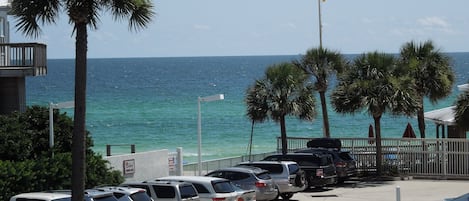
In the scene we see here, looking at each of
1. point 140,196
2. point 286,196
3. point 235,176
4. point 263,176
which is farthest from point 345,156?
point 140,196

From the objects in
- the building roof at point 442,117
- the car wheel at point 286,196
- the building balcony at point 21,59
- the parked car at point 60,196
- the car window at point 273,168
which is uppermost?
the building balcony at point 21,59

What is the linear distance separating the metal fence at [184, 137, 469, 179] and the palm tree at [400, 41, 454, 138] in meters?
2.90

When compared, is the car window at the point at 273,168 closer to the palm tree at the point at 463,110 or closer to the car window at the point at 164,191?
the palm tree at the point at 463,110

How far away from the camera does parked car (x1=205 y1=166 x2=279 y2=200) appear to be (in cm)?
2689

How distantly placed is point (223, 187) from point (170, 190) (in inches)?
71.8

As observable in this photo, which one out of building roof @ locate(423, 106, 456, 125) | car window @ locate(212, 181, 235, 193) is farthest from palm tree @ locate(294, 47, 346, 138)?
car window @ locate(212, 181, 235, 193)

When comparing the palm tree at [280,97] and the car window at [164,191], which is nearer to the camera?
the car window at [164,191]

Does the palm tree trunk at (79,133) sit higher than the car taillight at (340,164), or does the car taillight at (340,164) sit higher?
the palm tree trunk at (79,133)

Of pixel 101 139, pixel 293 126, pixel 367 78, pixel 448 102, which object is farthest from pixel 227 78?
pixel 367 78

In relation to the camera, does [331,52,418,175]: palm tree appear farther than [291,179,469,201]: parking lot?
Yes

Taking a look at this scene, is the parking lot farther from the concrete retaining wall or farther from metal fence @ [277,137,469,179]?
the concrete retaining wall

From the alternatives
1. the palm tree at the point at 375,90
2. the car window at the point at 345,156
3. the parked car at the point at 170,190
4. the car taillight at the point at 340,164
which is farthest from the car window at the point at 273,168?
the palm tree at the point at 375,90

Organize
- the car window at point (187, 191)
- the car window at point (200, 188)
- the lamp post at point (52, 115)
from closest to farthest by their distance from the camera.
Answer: the car window at point (187, 191)
the car window at point (200, 188)
the lamp post at point (52, 115)

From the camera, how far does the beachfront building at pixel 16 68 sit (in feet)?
90.4
